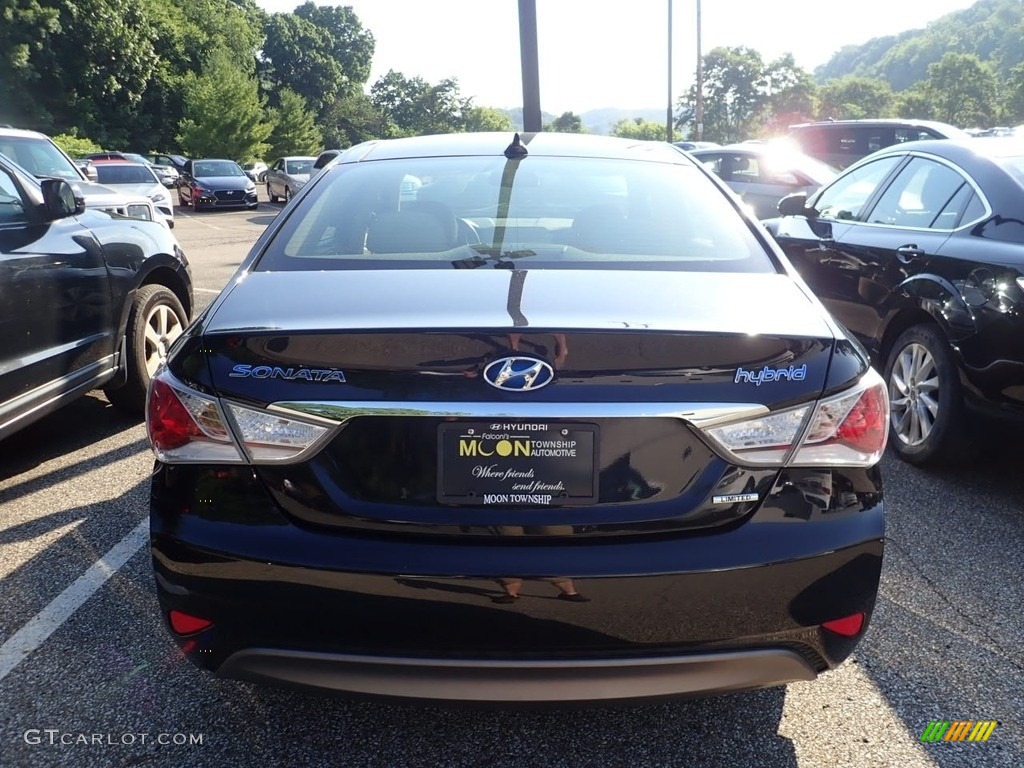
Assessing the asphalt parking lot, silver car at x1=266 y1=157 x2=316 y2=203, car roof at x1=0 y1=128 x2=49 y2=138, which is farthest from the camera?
silver car at x1=266 y1=157 x2=316 y2=203

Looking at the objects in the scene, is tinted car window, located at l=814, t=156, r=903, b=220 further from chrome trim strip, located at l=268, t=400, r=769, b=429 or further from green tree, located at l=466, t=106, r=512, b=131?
green tree, located at l=466, t=106, r=512, b=131

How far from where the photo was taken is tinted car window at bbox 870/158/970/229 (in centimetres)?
452

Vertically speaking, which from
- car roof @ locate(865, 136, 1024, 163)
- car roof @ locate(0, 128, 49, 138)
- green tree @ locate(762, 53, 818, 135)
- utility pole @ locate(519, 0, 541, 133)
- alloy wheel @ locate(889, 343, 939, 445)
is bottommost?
alloy wheel @ locate(889, 343, 939, 445)

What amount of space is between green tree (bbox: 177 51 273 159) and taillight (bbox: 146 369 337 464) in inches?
2092

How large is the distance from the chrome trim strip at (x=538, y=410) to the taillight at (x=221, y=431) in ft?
0.10

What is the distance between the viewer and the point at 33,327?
4.20 metres

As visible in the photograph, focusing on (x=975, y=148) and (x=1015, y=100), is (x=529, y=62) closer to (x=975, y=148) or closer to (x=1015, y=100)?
(x=975, y=148)

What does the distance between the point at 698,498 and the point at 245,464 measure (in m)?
0.97

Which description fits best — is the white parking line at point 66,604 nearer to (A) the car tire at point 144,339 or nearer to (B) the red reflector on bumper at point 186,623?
(B) the red reflector on bumper at point 186,623

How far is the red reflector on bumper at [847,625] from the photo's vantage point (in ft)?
6.75

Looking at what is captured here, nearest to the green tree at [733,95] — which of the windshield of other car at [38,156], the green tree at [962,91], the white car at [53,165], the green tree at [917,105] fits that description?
the green tree at [917,105]

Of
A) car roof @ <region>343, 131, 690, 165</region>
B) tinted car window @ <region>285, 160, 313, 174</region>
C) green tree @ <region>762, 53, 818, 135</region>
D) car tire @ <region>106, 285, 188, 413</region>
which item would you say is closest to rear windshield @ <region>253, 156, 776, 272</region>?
car roof @ <region>343, 131, 690, 165</region>

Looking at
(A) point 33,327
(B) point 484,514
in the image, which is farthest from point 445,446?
(A) point 33,327

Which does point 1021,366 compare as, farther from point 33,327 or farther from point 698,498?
point 33,327
